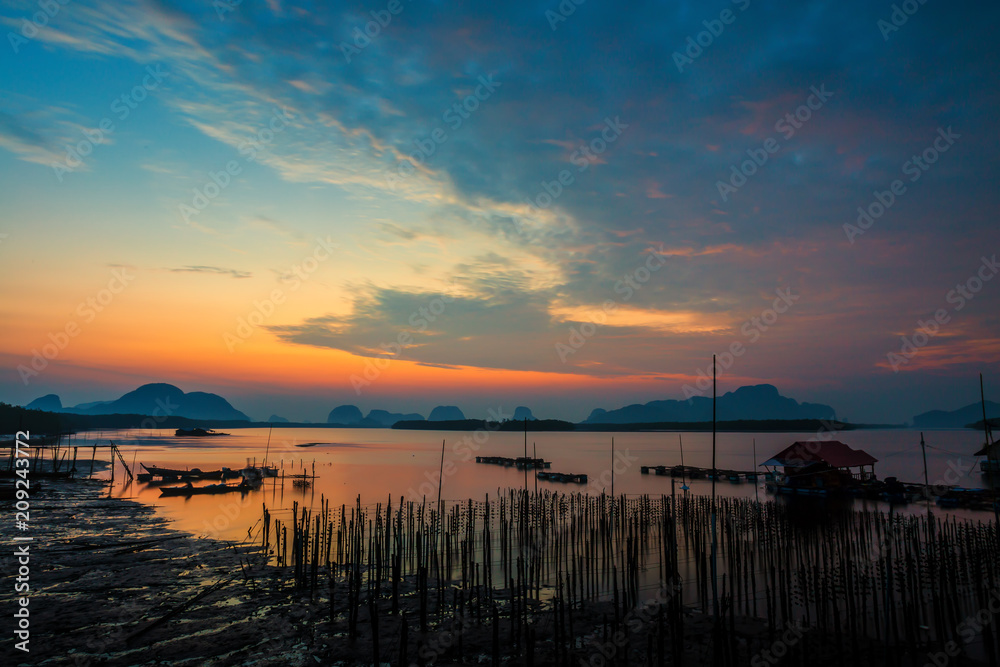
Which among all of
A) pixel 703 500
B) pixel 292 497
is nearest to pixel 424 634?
pixel 703 500

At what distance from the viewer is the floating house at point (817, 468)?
41.3 m

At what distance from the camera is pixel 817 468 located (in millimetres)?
42688

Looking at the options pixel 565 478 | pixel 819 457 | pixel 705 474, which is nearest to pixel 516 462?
pixel 565 478

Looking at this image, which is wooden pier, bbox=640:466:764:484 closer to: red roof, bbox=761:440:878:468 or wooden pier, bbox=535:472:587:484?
red roof, bbox=761:440:878:468

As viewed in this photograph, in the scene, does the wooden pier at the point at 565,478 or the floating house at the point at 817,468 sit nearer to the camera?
the floating house at the point at 817,468

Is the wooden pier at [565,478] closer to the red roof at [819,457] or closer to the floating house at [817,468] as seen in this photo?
the floating house at [817,468]

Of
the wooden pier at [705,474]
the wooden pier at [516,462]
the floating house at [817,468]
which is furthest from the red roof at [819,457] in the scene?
the wooden pier at [516,462]

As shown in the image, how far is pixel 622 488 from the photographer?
49375 millimetres

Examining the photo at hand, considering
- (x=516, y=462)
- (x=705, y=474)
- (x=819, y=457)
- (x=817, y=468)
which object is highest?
(x=819, y=457)

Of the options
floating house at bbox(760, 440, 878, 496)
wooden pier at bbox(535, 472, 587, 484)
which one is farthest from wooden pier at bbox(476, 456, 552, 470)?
floating house at bbox(760, 440, 878, 496)

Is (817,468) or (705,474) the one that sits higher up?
(817,468)

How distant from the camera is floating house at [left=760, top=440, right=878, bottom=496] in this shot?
136 feet

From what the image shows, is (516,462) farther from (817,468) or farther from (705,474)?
(817,468)

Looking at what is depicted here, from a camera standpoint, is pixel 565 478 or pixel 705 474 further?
pixel 705 474
